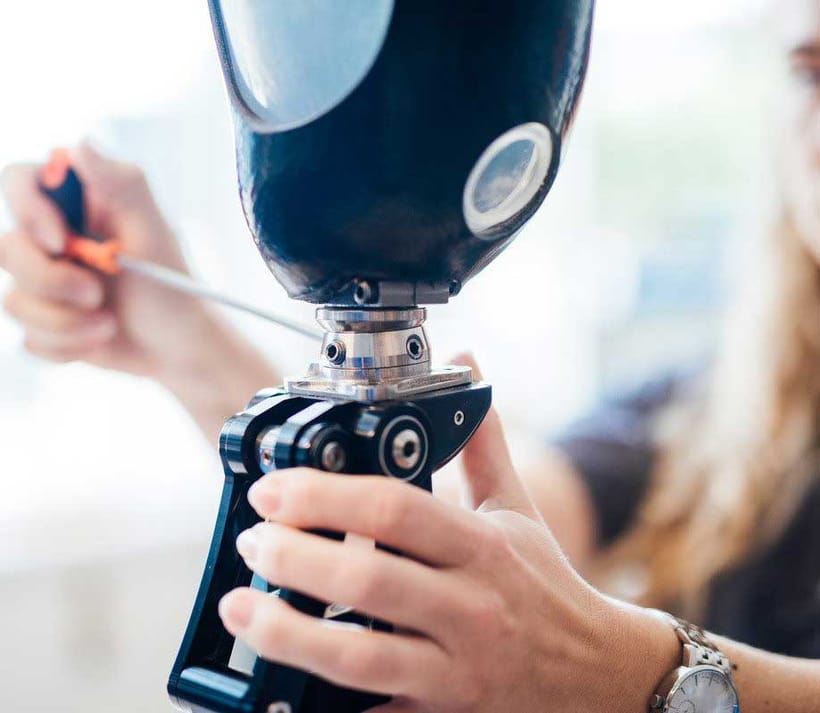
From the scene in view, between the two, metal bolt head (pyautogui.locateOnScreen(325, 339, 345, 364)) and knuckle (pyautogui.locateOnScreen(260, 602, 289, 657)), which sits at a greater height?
metal bolt head (pyautogui.locateOnScreen(325, 339, 345, 364))

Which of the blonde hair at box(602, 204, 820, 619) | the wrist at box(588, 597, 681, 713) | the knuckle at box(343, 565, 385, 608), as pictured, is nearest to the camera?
the knuckle at box(343, 565, 385, 608)

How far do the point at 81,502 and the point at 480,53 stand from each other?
1226 mm

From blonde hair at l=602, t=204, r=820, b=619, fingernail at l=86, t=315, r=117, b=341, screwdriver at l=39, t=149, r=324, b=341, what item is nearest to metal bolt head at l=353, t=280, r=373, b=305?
screwdriver at l=39, t=149, r=324, b=341

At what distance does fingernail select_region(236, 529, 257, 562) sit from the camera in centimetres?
43

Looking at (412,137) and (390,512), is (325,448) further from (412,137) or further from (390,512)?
(412,137)

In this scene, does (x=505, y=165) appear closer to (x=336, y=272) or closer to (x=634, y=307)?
(x=336, y=272)

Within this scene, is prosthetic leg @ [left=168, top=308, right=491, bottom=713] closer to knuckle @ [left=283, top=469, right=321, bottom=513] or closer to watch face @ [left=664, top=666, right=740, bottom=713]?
knuckle @ [left=283, top=469, right=321, bottom=513]

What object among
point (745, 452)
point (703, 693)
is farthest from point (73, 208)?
point (745, 452)

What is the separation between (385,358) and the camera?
1.55 ft

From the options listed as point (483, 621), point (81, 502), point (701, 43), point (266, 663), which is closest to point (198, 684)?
point (266, 663)

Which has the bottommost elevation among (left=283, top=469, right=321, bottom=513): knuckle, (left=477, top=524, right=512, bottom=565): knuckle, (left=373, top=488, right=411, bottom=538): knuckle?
(left=477, top=524, right=512, bottom=565): knuckle

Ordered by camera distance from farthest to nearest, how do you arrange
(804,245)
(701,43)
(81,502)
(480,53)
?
(701,43) → (81,502) → (804,245) → (480,53)

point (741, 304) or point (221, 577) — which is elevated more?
point (741, 304)

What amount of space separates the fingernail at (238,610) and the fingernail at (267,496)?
4 cm
